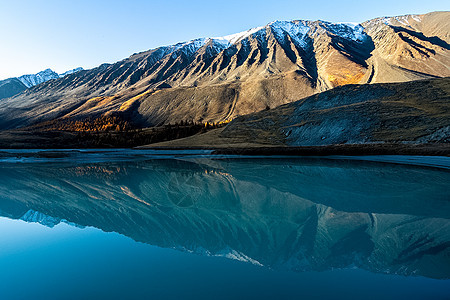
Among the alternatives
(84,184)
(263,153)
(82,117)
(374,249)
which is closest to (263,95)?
(82,117)

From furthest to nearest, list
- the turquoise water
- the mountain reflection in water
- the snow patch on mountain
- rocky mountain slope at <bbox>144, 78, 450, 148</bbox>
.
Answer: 1. rocky mountain slope at <bbox>144, 78, 450, 148</bbox>
2. the snow patch on mountain
3. the mountain reflection in water
4. the turquoise water

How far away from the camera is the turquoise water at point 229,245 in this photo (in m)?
6.74

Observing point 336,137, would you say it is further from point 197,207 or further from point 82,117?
point 82,117

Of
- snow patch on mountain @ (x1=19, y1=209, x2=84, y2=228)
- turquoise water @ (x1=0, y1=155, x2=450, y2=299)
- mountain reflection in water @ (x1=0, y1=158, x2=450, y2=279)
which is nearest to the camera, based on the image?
turquoise water @ (x1=0, y1=155, x2=450, y2=299)

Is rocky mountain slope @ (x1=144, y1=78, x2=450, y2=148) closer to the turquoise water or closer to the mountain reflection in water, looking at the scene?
the mountain reflection in water

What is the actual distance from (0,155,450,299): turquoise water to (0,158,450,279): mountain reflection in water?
6 cm

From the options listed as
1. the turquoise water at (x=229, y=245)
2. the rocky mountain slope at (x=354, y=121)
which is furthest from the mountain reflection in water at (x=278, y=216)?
the rocky mountain slope at (x=354, y=121)

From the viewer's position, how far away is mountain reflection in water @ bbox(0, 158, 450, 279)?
859 centimetres

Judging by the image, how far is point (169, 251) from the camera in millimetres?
9031

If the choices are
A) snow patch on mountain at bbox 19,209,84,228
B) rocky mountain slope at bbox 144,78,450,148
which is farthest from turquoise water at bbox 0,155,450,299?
rocky mountain slope at bbox 144,78,450,148

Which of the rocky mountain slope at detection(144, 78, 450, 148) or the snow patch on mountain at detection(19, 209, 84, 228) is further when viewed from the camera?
the rocky mountain slope at detection(144, 78, 450, 148)

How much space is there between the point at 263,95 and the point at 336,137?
5273 inches

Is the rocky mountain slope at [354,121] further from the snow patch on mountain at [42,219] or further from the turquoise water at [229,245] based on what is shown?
the snow patch on mountain at [42,219]

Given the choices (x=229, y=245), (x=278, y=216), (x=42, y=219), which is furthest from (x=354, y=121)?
(x=42, y=219)
